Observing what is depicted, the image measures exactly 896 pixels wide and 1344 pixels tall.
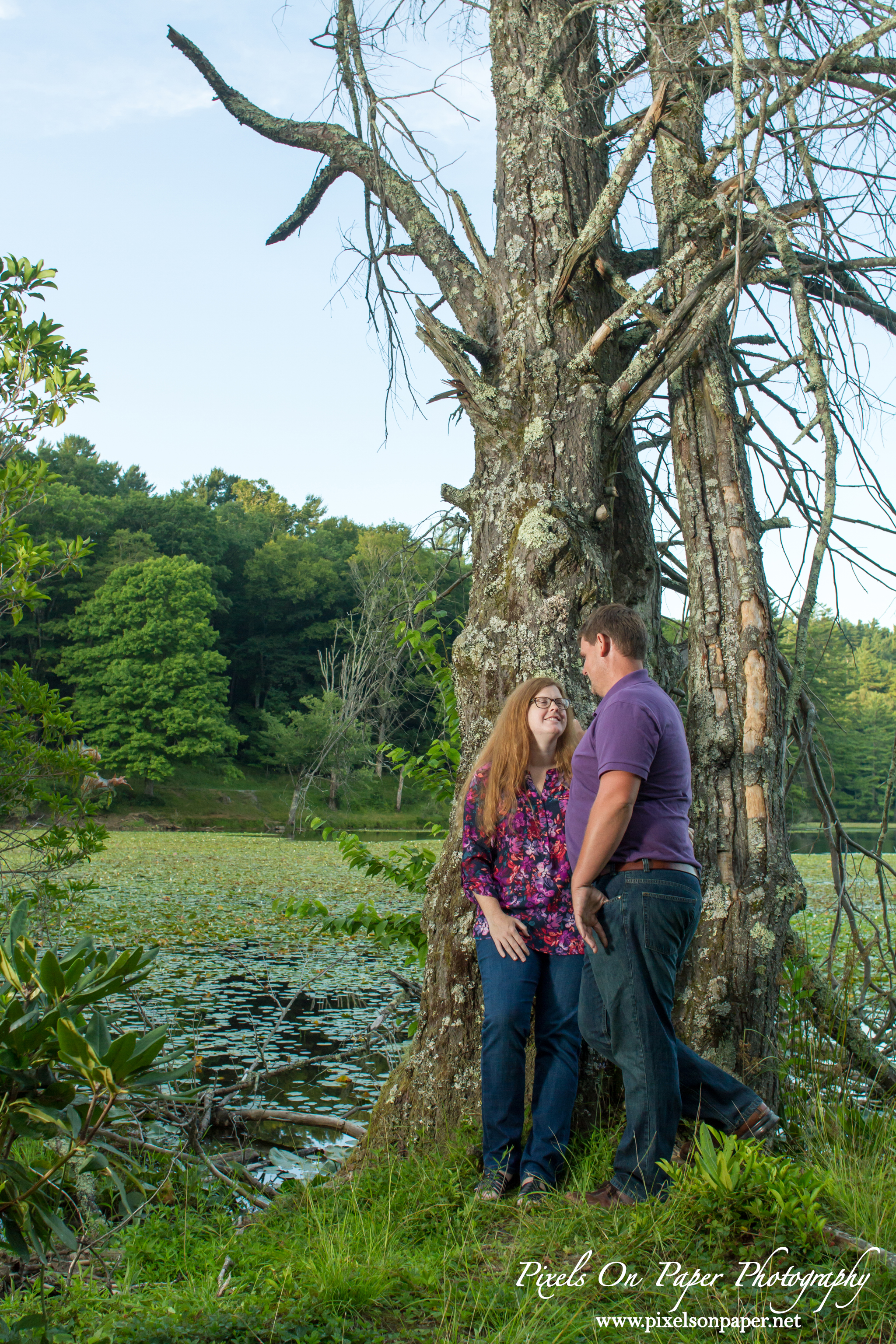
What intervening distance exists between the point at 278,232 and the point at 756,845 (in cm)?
368

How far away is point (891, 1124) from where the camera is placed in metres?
2.87

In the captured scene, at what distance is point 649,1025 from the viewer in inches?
96.3

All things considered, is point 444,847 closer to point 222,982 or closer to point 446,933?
point 446,933

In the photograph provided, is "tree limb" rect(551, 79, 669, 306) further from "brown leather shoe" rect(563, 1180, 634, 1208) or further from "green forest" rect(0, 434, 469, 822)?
"green forest" rect(0, 434, 469, 822)

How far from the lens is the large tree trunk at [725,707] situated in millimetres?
3049

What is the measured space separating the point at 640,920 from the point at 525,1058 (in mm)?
671

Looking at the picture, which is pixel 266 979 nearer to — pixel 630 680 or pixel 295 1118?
pixel 295 1118

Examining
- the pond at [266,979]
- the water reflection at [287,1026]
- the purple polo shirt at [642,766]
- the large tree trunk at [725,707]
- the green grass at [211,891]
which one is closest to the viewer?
the purple polo shirt at [642,766]

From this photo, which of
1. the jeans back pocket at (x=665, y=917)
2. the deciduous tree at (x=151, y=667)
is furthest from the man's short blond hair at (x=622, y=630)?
the deciduous tree at (x=151, y=667)

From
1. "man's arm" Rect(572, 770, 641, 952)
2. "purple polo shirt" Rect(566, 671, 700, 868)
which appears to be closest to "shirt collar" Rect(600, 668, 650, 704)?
"purple polo shirt" Rect(566, 671, 700, 868)

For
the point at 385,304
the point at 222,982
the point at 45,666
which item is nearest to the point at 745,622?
the point at 385,304

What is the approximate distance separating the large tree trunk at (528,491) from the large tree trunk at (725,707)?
1.14ft

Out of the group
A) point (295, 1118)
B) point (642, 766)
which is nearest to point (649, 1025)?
point (642, 766)

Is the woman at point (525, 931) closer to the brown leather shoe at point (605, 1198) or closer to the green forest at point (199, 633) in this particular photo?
the brown leather shoe at point (605, 1198)
